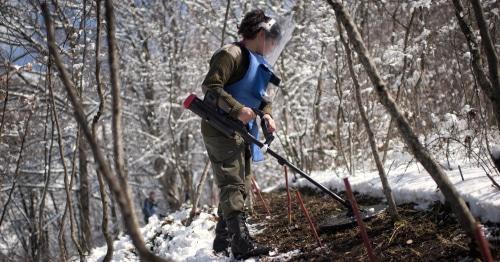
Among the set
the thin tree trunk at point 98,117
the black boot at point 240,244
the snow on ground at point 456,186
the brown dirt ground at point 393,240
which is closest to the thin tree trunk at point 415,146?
the brown dirt ground at point 393,240

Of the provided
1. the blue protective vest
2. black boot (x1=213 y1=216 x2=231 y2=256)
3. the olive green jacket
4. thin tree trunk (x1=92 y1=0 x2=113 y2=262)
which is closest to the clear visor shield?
the blue protective vest

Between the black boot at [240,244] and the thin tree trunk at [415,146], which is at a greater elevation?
the thin tree trunk at [415,146]

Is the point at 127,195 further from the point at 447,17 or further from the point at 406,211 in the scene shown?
the point at 447,17

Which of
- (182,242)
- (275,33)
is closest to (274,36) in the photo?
(275,33)

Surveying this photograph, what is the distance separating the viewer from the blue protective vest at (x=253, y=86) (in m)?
2.75

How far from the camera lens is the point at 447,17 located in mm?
7434

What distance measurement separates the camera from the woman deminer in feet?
8.41

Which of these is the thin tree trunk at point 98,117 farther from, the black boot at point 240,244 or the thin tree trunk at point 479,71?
the thin tree trunk at point 479,71

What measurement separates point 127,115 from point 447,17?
29.5 ft

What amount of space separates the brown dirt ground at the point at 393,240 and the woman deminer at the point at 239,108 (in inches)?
11.7

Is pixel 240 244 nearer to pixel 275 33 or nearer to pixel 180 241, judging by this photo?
pixel 180 241

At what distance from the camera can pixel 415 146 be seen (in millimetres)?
1720

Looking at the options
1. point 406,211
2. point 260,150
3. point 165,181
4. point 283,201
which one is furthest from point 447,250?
point 165,181

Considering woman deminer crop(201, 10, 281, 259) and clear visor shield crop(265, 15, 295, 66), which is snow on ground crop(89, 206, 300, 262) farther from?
clear visor shield crop(265, 15, 295, 66)
